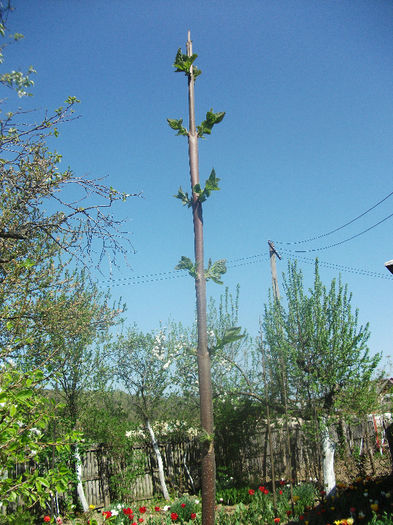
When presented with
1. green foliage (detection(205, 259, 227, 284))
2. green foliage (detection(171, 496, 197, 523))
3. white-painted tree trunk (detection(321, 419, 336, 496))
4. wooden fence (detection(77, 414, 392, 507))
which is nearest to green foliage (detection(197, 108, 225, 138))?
green foliage (detection(205, 259, 227, 284))

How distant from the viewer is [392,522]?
4.65 metres

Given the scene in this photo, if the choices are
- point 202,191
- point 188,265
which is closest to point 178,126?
point 202,191

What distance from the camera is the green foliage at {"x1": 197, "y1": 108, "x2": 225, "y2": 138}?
3947 millimetres

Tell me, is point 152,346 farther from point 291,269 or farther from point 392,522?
point 392,522

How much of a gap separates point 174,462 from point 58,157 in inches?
414

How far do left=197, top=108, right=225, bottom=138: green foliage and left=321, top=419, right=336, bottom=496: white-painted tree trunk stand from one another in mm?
7870

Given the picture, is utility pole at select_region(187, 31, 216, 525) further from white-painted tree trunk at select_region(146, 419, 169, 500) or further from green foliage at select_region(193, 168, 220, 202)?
white-painted tree trunk at select_region(146, 419, 169, 500)

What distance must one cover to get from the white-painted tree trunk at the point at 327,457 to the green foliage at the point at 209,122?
25.8 feet

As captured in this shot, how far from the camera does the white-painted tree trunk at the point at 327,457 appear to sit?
9.46 meters

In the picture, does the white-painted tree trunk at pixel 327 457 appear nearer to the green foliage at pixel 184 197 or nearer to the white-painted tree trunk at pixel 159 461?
the white-painted tree trunk at pixel 159 461

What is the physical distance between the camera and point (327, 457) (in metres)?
9.62

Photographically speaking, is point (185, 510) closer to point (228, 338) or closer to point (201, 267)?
point (228, 338)

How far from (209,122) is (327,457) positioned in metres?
8.65

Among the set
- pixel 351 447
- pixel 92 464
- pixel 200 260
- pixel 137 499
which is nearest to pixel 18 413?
pixel 200 260
